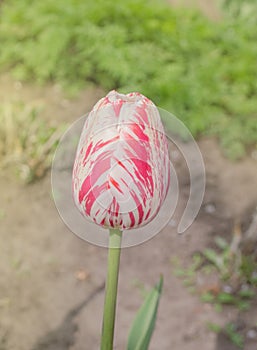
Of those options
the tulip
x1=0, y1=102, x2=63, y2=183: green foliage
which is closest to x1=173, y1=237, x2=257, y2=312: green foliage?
x1=0, y1=102, x2=63, y2=183: green foliage

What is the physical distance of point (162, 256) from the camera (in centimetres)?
287

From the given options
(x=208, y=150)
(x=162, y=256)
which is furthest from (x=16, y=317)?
(x=208, y=150)

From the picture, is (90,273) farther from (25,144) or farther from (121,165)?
(121,165)

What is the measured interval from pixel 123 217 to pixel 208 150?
105 inches

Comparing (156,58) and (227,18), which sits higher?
(227,18)

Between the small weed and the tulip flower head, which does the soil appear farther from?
the tulip flower head

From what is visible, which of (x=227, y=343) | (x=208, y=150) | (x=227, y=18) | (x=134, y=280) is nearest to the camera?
(x=227, y=343)

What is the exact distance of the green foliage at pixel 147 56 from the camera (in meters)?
3.59

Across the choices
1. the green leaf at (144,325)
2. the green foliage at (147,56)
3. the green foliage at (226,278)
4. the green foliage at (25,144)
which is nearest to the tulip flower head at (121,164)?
the green leaf at (144,325)

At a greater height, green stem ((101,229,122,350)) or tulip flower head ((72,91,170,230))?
tulip flower head ((72,91,170,230))

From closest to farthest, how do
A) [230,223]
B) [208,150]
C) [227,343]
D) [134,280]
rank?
[227,343], [134,280], [230,223], [208,150]

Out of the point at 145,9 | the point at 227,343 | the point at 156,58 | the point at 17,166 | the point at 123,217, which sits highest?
the point at 145,9

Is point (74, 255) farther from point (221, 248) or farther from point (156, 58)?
point (156, 58)

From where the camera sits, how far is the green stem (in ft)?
2.89
